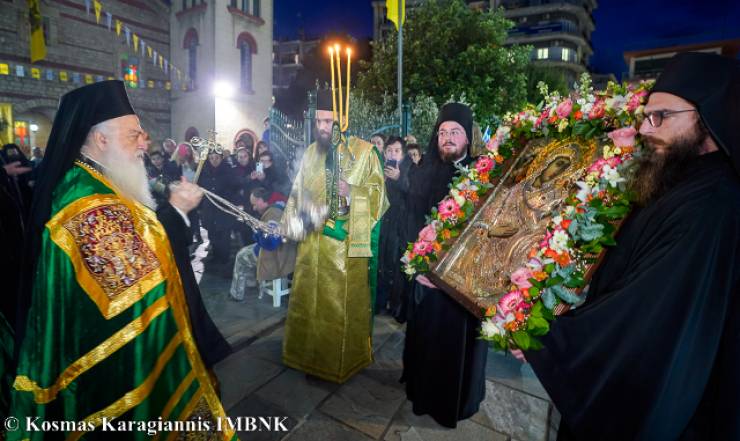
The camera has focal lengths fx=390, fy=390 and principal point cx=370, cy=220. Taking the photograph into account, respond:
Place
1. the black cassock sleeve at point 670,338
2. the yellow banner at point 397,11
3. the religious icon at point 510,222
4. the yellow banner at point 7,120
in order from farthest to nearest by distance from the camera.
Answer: the yellow banner at point 7,120 < the yellow banner at point 397,11 < the religious icon at point 510,222 < the black cassock sleeve at point 670,338

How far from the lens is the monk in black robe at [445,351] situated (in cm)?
302

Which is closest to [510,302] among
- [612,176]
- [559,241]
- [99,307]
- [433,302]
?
[559,241]

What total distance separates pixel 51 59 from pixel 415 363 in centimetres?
2209

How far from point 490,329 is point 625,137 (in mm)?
1200

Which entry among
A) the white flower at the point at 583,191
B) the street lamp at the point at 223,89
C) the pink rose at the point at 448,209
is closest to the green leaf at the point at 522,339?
the white flower at the point at 583,191

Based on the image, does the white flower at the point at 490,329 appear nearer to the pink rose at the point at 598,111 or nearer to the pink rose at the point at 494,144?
the pink rose at the point at 598,111

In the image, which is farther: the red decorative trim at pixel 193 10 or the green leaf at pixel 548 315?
the red decorative trim at pixel 193 10

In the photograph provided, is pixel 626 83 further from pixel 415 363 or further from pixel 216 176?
pixel 216 176

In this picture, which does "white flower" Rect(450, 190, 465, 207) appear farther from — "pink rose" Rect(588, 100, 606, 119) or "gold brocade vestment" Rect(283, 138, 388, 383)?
"gold brocade vestment" Rect(283, 138, 388, 383)

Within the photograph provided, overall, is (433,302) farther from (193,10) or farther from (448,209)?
(193,10)

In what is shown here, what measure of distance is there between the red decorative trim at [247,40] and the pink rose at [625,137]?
21.5 metres

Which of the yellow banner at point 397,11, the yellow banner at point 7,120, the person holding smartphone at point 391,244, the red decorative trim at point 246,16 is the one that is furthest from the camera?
the red decorative trim at point 246,16

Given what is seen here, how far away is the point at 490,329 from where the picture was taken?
1.89 m

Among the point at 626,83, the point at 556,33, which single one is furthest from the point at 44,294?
the point at 556,33
